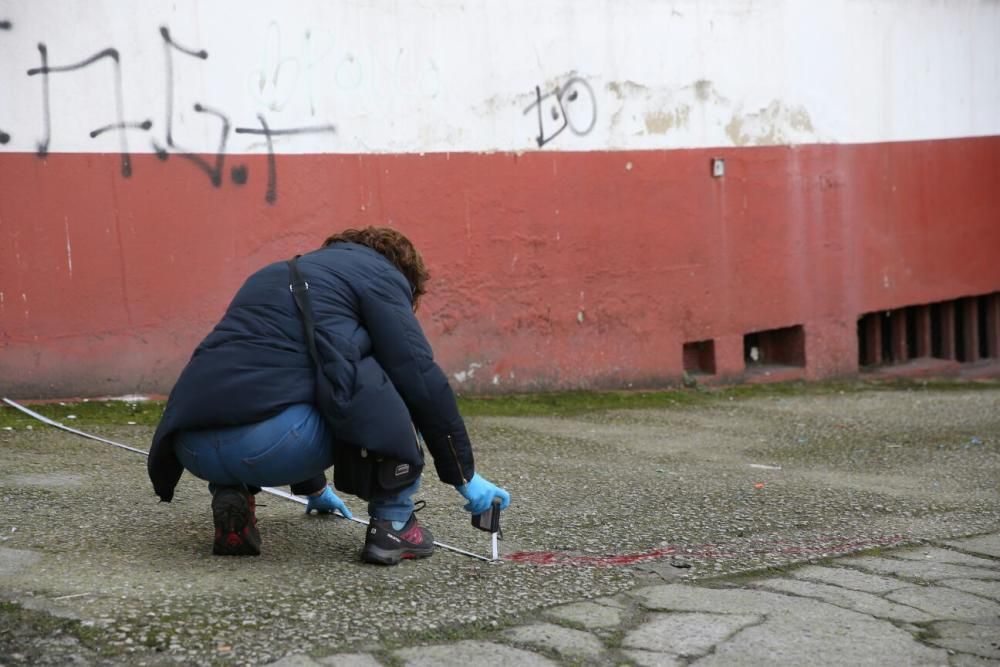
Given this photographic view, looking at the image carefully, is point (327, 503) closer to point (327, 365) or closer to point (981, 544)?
point (327, 365)

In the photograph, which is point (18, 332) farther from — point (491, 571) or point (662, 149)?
point (662, 149)

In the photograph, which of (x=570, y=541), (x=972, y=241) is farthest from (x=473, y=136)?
(x=972, y=241)

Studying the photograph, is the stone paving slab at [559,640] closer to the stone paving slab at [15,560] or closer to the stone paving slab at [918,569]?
the stone paving slab at [918,569]

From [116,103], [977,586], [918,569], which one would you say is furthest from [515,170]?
[977,586]

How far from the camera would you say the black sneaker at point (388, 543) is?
13.2ft

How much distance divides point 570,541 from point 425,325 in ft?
10.9

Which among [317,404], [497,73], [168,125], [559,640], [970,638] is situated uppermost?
[497,73]

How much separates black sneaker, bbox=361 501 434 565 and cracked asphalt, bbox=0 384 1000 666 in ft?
0.15

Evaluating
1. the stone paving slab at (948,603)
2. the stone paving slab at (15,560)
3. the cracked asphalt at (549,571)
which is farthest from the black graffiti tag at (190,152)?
the stone paving slab at (948,603)

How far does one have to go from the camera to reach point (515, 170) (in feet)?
26.1

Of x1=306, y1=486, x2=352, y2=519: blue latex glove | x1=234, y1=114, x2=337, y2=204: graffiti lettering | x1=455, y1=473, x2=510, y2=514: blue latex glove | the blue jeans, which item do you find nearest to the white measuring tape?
x1=306, y1=486, x2=352, y2=519: blue latex glove

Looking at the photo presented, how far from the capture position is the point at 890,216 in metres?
9.78

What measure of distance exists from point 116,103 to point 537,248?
8.93 feet

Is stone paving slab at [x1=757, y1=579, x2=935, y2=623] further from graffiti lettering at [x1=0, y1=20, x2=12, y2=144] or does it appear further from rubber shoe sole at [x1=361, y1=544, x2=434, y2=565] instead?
graffiti lettering at [x1=0, y1=20, x2=12, y2=144]
